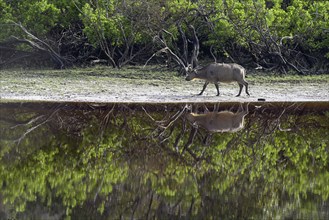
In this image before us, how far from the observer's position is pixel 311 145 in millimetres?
12719

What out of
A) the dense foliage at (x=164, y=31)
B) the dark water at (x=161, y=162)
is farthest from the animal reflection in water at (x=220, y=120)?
the dense foliage at (x=164, y=31)

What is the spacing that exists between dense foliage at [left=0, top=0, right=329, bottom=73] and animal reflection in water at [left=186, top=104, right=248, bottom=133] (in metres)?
8.68

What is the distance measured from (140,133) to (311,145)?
3.42 meters

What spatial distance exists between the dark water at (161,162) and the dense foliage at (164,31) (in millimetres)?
8562

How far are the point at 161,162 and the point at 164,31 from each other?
15.3m

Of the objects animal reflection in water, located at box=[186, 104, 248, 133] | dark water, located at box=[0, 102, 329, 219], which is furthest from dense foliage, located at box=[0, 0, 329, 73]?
animal reflection in water, located at box=[186, 104, 248, 133]

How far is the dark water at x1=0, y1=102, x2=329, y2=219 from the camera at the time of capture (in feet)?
26.1

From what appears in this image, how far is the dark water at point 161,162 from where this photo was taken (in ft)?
26.1

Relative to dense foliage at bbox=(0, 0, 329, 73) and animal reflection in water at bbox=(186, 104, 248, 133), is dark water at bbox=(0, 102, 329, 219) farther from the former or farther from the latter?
dense foliage at bbox=(0, 0, 329, 73)

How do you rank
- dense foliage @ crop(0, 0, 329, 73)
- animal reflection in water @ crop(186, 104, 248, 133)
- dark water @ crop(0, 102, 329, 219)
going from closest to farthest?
dark water @ crop(0, 102, 329, 219), animal reflection in water @ crop(186, 104, 248, 133), dense foliage @ crop(0, 0, 329, 73)

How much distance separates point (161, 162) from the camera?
35.0 feet

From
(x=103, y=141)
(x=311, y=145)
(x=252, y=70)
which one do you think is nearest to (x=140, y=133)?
(x=103, y=141)

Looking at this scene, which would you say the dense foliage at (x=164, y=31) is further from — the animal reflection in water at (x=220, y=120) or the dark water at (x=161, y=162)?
the animal reflection in water at (x=220, y=120)

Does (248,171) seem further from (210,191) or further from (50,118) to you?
(50,118)
